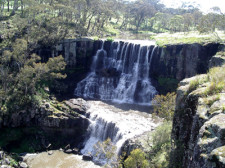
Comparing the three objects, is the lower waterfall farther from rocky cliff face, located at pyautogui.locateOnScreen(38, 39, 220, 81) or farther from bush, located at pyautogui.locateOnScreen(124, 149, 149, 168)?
rocky cliff face, located at pyautogui.locateOnScreen(38, 39, 220, 81)

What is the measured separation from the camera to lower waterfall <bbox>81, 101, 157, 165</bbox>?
29.3 metres

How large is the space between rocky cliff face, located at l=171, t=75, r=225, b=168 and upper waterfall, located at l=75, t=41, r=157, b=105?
25.7 meters

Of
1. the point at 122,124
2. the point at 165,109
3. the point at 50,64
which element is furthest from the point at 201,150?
the point at 50,64

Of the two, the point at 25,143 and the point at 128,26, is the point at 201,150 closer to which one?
the point at 25,143

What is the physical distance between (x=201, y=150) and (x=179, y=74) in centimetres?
3429

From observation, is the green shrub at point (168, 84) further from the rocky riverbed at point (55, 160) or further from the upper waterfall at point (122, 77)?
the rocky riverbed at point (55, 160)

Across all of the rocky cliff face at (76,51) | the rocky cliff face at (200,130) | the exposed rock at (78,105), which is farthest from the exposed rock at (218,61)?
the rocky cliff face at (76,51)

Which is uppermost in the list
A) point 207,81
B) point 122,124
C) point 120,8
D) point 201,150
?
point 120,8

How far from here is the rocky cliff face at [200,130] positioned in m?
8.28

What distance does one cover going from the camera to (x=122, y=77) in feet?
145

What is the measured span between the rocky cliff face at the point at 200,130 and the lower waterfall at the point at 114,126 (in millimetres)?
13779

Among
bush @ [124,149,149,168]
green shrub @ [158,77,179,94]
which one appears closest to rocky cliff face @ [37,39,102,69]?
green shrub @ [158,77,179,94]

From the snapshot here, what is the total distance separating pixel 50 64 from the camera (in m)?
39.0

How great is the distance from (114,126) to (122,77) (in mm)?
14860
